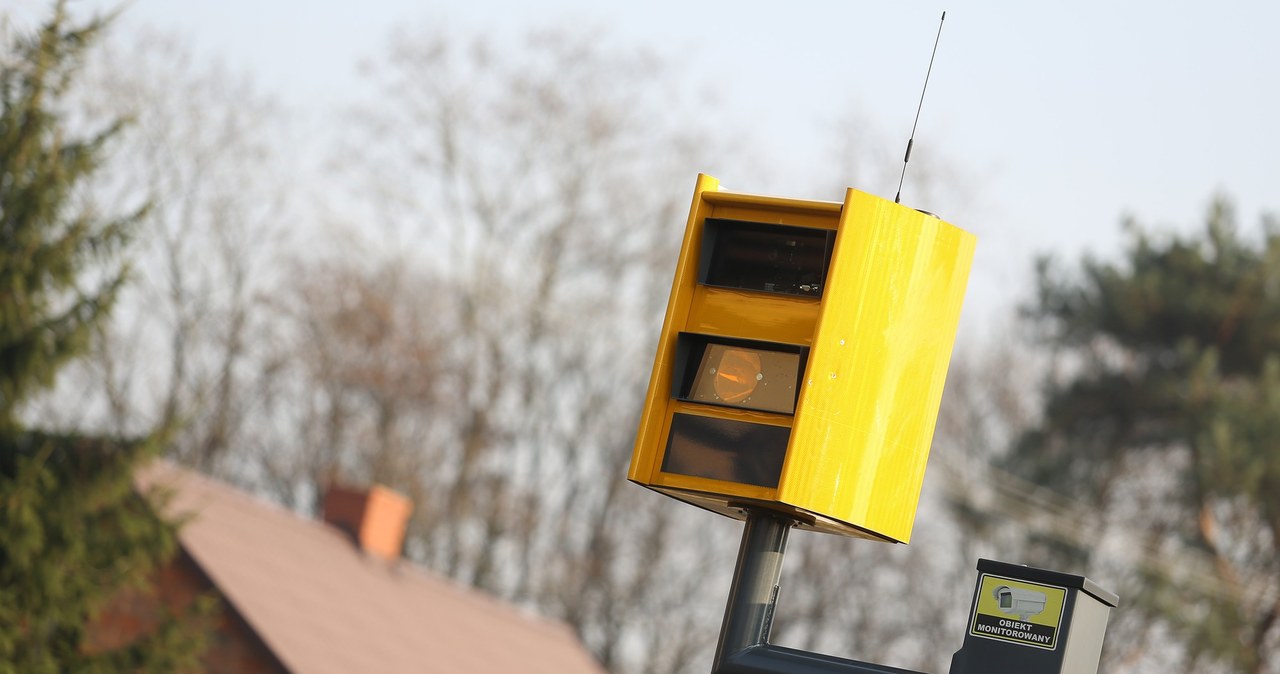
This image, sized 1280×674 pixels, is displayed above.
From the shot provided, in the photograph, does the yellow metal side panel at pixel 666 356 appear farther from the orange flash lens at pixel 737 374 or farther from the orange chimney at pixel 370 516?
the orange chimney at pixel 370 516

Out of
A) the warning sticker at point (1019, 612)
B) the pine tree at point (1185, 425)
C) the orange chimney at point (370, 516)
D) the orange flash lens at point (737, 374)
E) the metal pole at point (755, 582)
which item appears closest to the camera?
the warning sticker at point (1019, 612)

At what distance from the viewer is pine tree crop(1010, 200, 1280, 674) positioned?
28.1 meters

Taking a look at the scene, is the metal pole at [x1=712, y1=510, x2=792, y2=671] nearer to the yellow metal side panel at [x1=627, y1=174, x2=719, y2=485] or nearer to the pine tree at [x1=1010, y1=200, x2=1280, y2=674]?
the yellow metal side panel at [x1=627, y1=174, x2=719, y2=485]

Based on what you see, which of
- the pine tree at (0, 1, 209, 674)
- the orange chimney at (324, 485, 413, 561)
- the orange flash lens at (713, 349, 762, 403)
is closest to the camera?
the orange flash lens at (713, 349, 762, 403)

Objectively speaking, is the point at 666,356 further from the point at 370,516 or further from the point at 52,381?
the point at 370,516

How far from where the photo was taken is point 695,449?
15.8 ft

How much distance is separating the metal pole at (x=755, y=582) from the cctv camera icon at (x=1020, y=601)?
678mm

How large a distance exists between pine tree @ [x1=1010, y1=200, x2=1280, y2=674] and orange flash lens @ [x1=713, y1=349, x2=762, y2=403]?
79.9ft

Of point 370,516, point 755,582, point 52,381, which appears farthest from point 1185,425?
point 755,582

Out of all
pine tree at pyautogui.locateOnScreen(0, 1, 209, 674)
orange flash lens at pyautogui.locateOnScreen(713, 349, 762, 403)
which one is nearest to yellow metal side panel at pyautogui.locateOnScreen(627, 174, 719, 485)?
orange flash lens at pyautogui.locateOnScreen(713, 349, 762, 403)

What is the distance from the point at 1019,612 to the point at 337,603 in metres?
18.7

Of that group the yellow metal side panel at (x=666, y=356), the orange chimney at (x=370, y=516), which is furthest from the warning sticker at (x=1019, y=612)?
the orange chimney at (x=370, y=516)

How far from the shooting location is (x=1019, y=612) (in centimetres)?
459

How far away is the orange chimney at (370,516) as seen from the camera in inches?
1024
